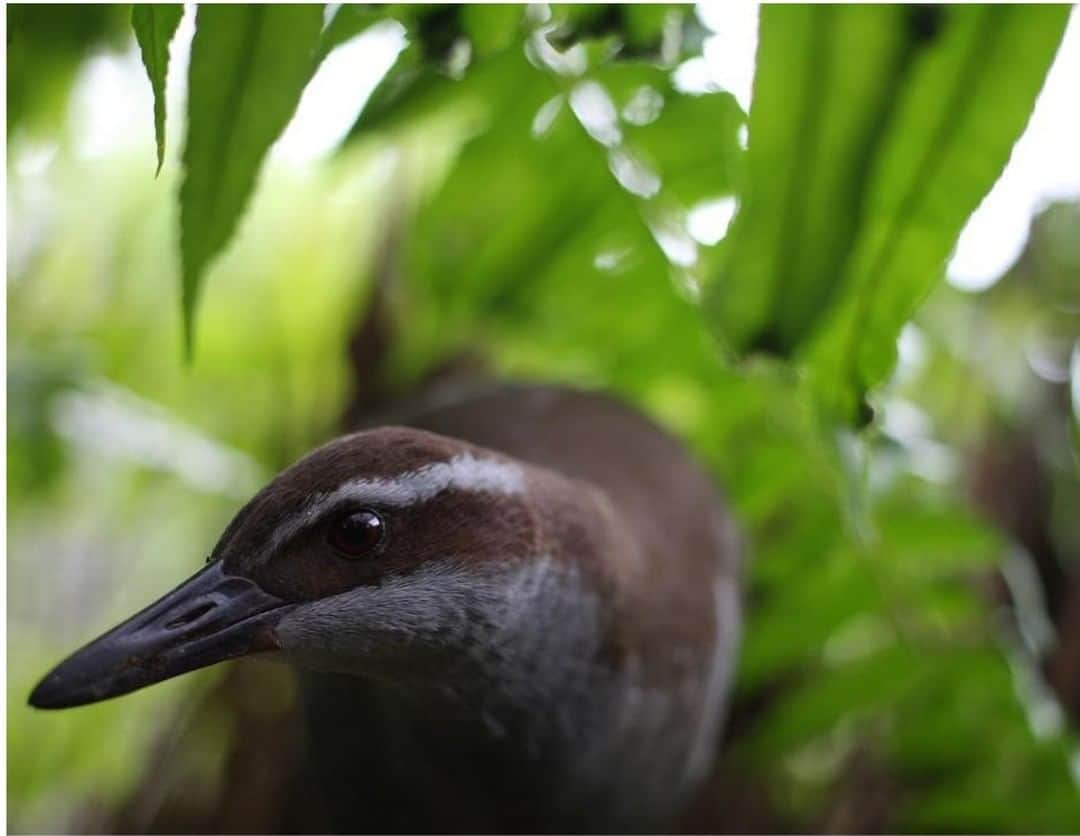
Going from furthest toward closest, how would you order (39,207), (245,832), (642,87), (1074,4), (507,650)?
(39,207) → (245,832) → (642,87) → (507,650) → (1074,4)

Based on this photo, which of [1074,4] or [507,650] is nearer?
[1074,4]

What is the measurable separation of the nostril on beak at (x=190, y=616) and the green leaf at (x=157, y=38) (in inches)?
10.2

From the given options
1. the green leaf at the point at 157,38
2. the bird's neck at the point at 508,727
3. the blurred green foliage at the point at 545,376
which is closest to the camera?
the green leaf at the point at 157,38

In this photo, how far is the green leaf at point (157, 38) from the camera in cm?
56

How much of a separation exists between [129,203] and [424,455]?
3.10ft

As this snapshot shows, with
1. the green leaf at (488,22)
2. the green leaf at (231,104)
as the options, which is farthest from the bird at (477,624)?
the green leaf at (488,22)

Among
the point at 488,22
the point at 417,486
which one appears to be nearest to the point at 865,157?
the point at 488,22

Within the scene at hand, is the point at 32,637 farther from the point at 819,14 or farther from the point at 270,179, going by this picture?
the point at 819,14

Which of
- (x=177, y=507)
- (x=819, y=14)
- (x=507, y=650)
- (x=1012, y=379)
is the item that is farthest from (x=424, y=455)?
(x=1012, y=379)

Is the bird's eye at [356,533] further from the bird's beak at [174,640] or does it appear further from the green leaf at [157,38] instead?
the green leaf at [157,38]

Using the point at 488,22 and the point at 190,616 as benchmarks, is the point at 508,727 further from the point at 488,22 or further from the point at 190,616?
the point at 488,22

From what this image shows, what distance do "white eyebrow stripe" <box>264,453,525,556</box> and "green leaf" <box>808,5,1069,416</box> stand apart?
0.78ft

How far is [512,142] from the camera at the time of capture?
121 centimetres

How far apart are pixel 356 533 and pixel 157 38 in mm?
306
